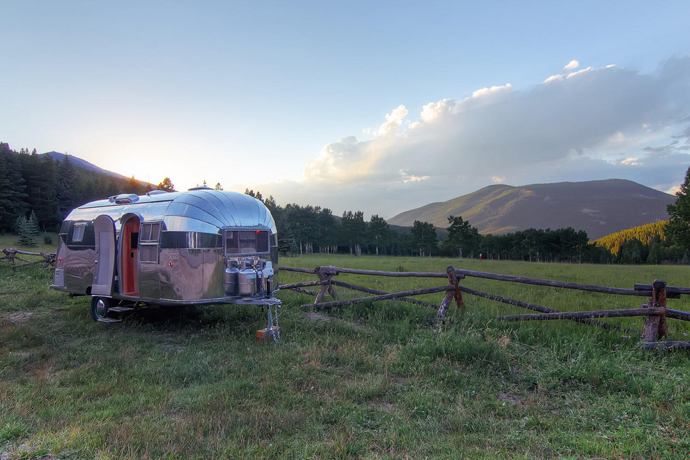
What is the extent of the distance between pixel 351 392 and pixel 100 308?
7.83m

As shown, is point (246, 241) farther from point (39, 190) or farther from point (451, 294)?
point (39, 190)

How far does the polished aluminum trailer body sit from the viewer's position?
8.76 meters

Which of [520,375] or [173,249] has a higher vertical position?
[173,249]

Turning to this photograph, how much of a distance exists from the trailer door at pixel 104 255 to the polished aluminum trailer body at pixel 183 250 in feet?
0.08

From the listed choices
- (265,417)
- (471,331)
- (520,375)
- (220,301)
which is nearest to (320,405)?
(265,417)

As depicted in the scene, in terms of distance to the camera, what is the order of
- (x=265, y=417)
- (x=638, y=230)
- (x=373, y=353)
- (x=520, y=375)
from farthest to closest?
(x=638, y=230)
(x=373, y=353)
(x=520, y=375)
(x=265, y=417)

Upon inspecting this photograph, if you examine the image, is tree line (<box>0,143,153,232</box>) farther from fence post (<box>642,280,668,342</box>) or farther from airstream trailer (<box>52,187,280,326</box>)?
fence post (<box>642,280,668,342</box>)

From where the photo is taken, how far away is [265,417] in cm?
468

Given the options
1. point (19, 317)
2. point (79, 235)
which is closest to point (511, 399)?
point (79, 235)

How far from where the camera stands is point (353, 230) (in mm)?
103062

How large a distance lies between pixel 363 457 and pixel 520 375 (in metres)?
3.11

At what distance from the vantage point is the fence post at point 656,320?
6.79 m

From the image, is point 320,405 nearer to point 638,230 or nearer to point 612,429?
point 612,429

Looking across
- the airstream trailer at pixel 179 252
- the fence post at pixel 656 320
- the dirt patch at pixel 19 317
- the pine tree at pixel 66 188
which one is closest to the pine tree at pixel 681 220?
the fence post at pixel 656 320
